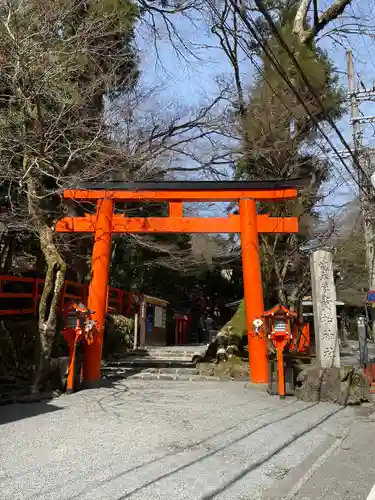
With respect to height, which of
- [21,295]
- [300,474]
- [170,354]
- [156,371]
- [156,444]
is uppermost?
[21,295]

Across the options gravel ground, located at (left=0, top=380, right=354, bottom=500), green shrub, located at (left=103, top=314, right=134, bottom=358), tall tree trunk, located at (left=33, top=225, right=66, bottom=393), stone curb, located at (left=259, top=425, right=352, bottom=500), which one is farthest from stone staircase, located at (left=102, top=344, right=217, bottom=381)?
stone curb, located at (left=259, top=425, right=352, bottom=500)

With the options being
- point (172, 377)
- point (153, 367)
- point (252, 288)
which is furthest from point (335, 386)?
point (153, 367)

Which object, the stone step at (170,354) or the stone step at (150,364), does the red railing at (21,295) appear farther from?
the stone step at (170,354)

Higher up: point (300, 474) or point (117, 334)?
point (117, 334)

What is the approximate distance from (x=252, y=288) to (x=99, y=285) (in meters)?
3.91

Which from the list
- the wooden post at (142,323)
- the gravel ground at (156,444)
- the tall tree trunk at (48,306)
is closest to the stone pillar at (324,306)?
the gravel ground at (156,444)

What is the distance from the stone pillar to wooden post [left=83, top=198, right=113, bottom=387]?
5212 mm

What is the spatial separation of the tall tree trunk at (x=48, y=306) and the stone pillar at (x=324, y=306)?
19.6 feet

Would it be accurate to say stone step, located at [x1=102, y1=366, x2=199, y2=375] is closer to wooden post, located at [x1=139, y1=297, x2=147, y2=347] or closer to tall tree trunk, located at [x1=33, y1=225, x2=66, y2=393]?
tall tree trunk, located at [x1=33, y1=225, x2=66, y2=393]

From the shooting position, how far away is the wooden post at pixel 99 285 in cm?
Answer: 1129

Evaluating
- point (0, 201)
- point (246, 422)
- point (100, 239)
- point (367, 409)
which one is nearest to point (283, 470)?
point (246, 422)

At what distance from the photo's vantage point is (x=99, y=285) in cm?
1201

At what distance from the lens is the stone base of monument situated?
10148 millimetres

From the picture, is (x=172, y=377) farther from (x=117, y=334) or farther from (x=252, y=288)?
(x=117, y=334)
